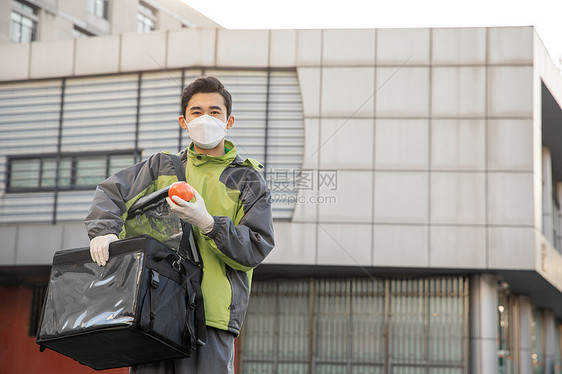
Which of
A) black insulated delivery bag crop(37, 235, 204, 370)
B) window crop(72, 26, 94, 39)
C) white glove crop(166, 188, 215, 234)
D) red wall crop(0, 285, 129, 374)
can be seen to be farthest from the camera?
window crop(72, 26, 94, 39)

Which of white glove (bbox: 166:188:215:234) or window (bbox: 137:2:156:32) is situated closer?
white glove (bbox: 166:188:215:234)

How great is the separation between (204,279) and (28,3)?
33785 millimetres

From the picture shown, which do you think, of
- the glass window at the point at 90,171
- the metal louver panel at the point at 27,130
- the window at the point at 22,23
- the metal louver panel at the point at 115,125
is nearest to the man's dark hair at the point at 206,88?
the metal louver panel at the point at 115,125

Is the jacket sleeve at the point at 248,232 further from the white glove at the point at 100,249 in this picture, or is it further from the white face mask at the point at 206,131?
the white glove at the point at 100,249

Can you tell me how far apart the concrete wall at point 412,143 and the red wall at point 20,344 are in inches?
228

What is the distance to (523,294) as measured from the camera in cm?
2070

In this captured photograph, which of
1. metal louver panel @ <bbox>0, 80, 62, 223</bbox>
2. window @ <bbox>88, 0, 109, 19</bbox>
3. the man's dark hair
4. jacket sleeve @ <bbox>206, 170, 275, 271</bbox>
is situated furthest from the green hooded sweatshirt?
window @ <bbox>88, 0, 109, 19</bbox>

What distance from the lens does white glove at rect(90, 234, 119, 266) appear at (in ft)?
10.8

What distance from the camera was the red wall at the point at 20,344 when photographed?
18273 millimetres

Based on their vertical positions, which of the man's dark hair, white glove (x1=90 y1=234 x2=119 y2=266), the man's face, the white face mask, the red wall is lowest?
the red wall

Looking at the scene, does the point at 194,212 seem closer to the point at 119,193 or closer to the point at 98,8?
the point at 119,193

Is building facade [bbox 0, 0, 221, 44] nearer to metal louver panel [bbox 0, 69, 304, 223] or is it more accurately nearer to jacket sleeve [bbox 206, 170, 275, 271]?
metal louver panel [bbox 0, 69, 304, 223]

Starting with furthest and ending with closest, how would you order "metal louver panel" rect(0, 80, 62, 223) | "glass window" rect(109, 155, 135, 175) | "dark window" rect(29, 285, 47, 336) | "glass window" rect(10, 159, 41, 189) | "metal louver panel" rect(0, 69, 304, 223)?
1. "dark window" rect(29, 285, 47, 336)
2. "glass window" rect(10, 159, 41, 189)
3. "metal louver panel" rect(0, 80, 62, 223)
4. "glass window" rect(109, 155, 135, 175)
5. "metal louver panel" rect(0, 69, 304, 223)

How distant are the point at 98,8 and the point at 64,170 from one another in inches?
948
